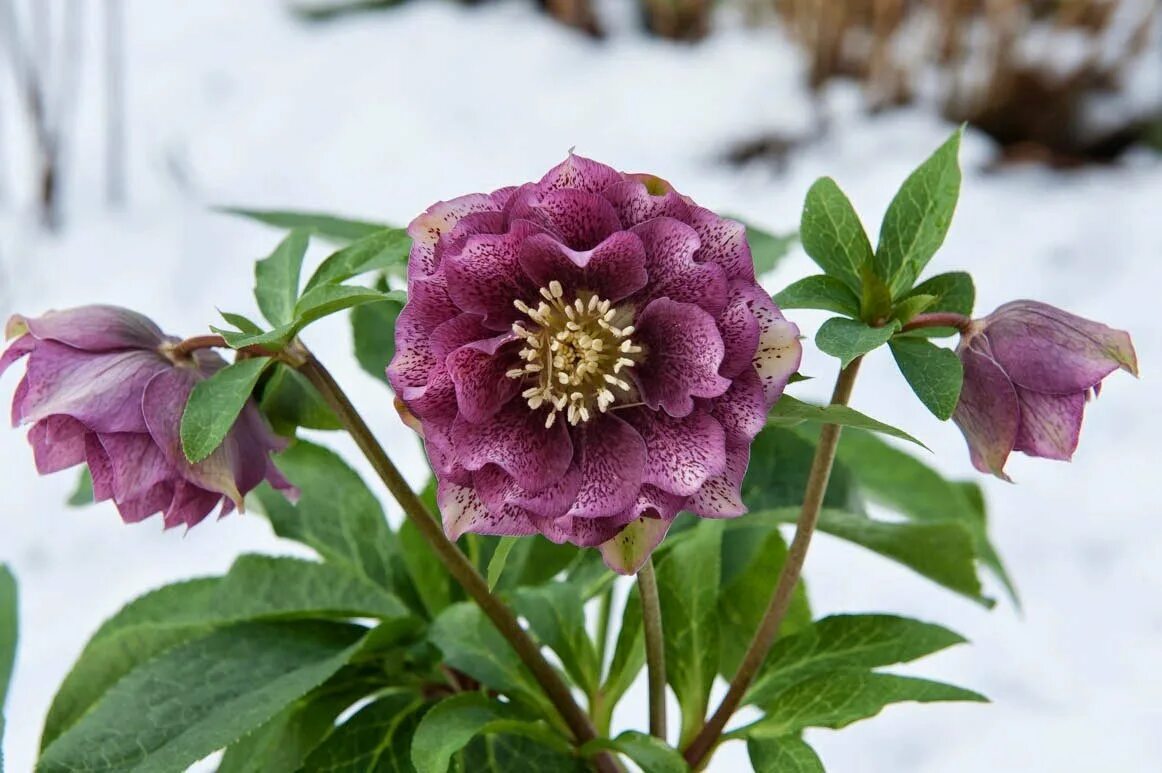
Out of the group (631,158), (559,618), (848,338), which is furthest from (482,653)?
(631,158)

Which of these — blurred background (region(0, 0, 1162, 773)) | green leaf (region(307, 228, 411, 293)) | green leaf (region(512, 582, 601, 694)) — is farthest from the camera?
blurred background (region(0, 0, 1162, 773))

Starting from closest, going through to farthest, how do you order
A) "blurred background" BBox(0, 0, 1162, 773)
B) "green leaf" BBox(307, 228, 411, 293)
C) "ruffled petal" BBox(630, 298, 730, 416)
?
"ruffled petal" BBox(630, 298, 730, 416) < "green leaf" BBox(307, 228, 411, 293) < "blurred background" BBox(0, 0, 1162, 773)

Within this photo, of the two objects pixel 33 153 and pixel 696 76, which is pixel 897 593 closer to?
pixel 696 76

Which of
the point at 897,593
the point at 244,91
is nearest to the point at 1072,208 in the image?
the point at 897,593

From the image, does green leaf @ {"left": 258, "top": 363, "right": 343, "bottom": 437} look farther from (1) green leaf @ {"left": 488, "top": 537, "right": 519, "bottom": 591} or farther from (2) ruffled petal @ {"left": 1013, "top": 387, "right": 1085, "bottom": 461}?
(2) ruffled petal @ {"left": 1013, "top": 387, "right": 1085, "bottom": 461}

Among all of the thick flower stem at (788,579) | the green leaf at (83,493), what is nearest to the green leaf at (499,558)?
the thick flower stem at (788,579)

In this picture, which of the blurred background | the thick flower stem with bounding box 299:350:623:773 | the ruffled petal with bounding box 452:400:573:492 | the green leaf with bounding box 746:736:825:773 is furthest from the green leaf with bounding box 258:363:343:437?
the blurred background

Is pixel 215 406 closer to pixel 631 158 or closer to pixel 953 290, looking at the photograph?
pixel 953 290
